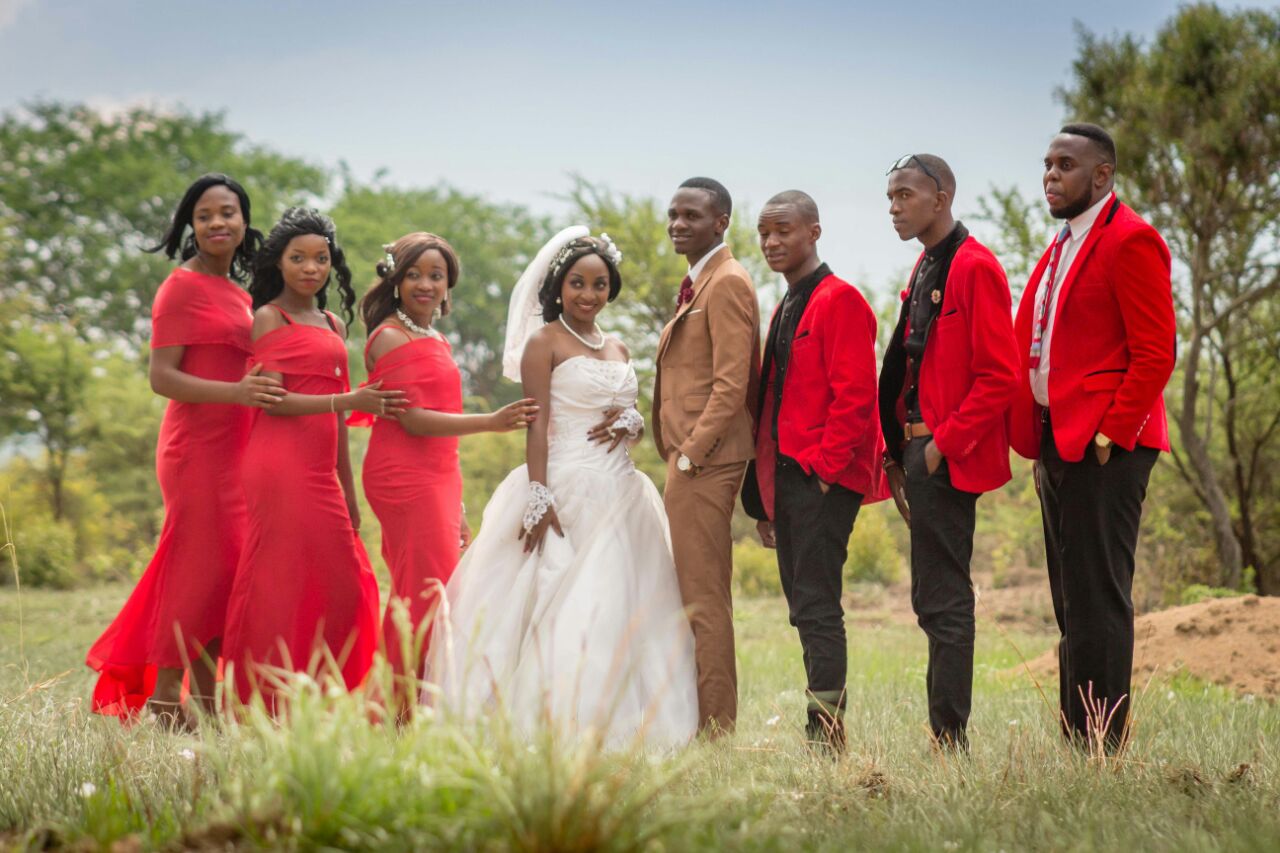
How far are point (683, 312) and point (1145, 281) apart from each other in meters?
2.02

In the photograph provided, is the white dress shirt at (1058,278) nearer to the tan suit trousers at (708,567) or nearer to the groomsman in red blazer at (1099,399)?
the groomsman in red blazer at (1099,399)

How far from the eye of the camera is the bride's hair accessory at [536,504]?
18.5 feet

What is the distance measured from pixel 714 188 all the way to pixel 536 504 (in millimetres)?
1715

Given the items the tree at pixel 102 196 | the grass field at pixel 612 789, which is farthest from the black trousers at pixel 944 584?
the tree at pixel 102 196

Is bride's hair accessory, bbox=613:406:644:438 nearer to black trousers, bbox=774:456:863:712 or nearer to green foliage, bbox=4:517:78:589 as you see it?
black trousers, bbox=774:456:863:712

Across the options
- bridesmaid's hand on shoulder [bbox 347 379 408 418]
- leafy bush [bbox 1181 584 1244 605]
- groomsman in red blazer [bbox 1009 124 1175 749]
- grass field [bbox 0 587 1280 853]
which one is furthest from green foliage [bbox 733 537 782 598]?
groomsman in red blazer [bbox 1009 124 1175 749]

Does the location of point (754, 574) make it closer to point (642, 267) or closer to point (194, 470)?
point (642, 267)

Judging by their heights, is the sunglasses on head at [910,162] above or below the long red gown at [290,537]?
above

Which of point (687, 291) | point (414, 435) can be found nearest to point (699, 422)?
point (687, 291)

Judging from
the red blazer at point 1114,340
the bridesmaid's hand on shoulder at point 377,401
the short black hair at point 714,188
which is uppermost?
the short black hair at point 714,188

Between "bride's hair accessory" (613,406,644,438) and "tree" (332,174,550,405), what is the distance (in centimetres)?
3045

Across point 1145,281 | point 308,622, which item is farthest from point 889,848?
point 308,622

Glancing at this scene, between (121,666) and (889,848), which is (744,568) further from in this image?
(889,848)

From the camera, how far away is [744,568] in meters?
16.0
